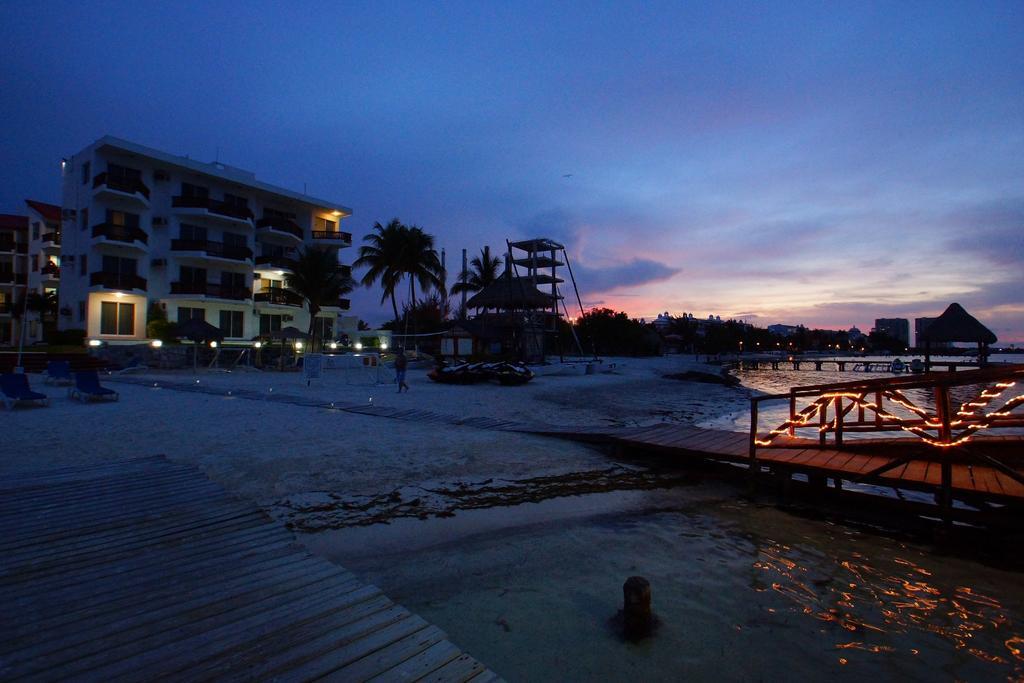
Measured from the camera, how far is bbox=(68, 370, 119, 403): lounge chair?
14348 millimetres

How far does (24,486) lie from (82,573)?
3.09 metres

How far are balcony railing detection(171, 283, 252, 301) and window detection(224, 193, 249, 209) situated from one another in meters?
6.26

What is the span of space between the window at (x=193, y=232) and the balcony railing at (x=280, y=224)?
4.31m

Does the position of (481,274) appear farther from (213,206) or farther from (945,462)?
(945,462)

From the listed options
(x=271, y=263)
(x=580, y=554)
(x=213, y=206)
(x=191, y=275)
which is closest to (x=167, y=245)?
(x=191, y=275)

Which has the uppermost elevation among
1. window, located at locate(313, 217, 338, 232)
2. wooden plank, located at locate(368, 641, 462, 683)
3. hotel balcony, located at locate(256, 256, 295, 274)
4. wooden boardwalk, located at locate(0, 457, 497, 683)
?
window, located at locate(313, 217, 338, 232)

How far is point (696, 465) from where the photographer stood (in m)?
9.78

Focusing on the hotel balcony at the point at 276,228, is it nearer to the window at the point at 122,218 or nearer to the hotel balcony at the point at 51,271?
the window at the point at 122,218

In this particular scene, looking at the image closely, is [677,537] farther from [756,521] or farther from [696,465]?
[696,465]

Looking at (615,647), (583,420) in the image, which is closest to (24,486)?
(615,647)

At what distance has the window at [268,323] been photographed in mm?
38562

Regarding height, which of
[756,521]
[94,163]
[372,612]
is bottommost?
[756,521]

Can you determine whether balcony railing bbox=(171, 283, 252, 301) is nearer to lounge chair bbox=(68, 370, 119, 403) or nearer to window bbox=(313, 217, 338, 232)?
window bbox=(313, 217, 338, 232)

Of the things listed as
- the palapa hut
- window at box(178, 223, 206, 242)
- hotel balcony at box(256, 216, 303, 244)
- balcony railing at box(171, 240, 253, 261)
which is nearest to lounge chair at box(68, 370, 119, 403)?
balcony railing at box(171, 240, 253, 261)
